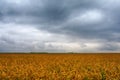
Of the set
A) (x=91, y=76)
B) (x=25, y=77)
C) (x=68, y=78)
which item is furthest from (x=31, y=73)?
(x=91, y=76)

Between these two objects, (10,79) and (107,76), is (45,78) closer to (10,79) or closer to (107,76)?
(10,79)

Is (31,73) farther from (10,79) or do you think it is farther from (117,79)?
(117,79)

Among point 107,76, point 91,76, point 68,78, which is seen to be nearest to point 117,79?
point 107,76

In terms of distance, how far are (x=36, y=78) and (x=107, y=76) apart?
433 cm

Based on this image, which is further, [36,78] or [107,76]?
[107,76]

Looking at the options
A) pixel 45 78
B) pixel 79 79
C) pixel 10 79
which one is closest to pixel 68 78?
pixel 79 79

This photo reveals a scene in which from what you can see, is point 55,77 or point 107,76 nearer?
point 55,77

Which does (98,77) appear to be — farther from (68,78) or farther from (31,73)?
(31,73)

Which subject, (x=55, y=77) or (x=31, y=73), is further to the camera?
(x=31, y=73)

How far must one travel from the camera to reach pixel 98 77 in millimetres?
11719

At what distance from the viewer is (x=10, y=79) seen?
1093cm

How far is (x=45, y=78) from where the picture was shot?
11.2m

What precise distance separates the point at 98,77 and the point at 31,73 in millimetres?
4155

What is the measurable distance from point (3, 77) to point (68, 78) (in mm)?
3831
